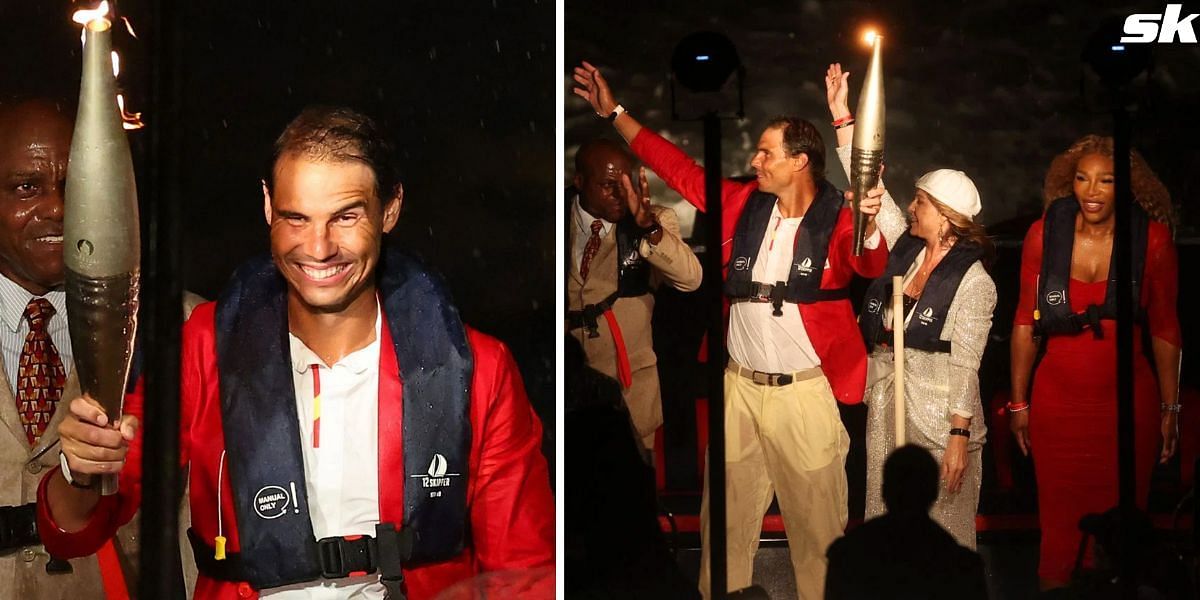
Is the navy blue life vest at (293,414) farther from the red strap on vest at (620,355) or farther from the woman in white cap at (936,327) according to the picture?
the woman in white cap at (936,327)

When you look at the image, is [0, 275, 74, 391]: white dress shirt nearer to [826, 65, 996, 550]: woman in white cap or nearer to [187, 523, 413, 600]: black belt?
[187, 523, 413, 600]: black belt

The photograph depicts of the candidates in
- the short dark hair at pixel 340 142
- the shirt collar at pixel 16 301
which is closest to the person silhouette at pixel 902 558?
the short dark hair at pixel 340 142

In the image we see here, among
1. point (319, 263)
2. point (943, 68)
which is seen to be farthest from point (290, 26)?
point (943, 68)

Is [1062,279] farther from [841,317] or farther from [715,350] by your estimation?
[715,350]

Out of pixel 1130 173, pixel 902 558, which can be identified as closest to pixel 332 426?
pixel 902 558

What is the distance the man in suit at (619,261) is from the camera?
3652 millimetres

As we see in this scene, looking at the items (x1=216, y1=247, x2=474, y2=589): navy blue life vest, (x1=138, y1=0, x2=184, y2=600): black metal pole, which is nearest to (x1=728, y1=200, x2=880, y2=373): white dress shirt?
(x1=216, y1=247, x2=474, y2=589): navy blue life vest

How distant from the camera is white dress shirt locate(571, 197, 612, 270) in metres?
3.66

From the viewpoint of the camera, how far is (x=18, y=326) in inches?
139

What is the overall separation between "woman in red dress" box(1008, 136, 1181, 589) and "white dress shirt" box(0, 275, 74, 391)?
109 inches

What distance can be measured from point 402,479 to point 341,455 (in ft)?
0.61

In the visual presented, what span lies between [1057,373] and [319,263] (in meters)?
2.18

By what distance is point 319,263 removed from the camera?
351cm

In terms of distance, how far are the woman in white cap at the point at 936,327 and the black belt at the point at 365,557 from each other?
4.53 feet
